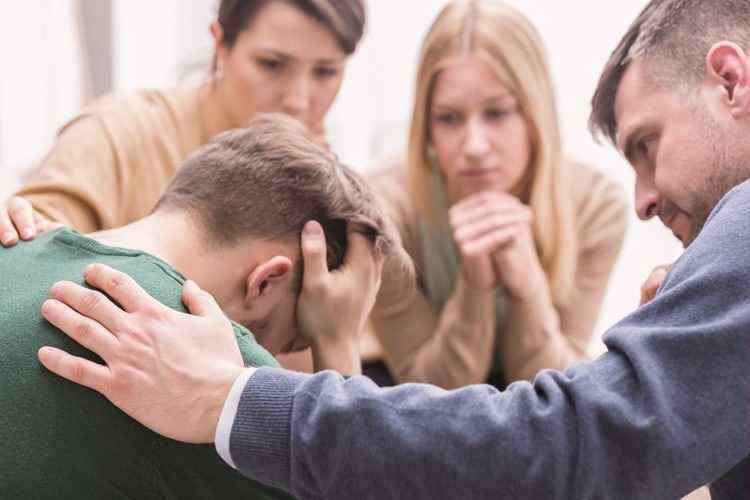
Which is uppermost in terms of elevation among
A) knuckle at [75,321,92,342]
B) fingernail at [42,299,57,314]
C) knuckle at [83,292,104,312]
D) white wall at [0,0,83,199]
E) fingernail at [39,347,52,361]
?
knuckle at [83,292,104,312]

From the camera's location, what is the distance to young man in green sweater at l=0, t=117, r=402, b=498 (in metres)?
0.90

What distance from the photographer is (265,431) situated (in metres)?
0.84

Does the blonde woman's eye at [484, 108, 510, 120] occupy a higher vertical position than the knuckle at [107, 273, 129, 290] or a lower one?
lower

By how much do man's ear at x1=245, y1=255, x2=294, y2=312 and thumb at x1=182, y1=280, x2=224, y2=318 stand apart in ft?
0.48

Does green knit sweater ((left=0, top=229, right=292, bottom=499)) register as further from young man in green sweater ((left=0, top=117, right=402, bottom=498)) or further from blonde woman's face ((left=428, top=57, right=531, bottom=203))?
blonde woman's face ((left=428, top=57, right=531, bottom=203))

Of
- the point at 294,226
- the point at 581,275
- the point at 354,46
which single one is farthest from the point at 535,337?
the point at 294,226

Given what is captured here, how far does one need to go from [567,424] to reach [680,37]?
0.55 metres

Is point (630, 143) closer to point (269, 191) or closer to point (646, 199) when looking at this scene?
point (646, 199)

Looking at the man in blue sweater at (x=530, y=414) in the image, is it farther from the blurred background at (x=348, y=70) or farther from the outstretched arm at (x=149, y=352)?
the blurred background at (x=348, y=70)

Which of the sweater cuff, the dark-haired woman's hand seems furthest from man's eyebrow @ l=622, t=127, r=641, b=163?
the dark-haired woman's hand

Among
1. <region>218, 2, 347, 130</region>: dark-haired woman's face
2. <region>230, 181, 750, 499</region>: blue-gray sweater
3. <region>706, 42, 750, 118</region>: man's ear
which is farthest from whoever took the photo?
<region>218, 2, 347, 130</region>: dark-haired woman's face

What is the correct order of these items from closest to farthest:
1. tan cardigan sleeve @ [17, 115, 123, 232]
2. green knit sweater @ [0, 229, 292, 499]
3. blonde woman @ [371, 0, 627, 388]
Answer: green knit sweater @ [0, 229, 292, 499] < tan cardigan sleeve @ [17, 115, 123, 232] < blonde woman @ [371, 0, 627, 388]

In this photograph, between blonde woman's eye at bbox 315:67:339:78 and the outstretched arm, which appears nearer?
the outstretched arm

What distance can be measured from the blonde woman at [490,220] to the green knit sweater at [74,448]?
3.06 ft
